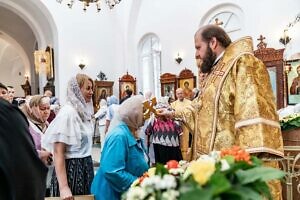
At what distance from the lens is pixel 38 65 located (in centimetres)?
1493

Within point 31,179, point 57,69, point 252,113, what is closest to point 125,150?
point 252,113

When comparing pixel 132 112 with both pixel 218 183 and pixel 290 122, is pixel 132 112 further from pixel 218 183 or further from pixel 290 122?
pixel 218 183

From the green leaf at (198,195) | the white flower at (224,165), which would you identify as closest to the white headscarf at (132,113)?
the white flower at (224,165)

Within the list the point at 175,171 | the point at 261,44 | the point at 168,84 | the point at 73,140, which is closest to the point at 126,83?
the point at 168,84

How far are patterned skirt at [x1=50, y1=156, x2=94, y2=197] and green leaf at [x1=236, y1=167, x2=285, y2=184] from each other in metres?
2.32

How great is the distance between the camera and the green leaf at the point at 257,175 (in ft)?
3.70

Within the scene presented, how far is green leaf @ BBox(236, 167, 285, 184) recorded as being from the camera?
1128 millimetres

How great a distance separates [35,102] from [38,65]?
1123 cm

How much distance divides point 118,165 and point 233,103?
37.1 inches

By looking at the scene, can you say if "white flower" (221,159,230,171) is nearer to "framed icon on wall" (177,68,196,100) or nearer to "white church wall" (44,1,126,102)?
"framed icon on wall" (177,68,196,100)

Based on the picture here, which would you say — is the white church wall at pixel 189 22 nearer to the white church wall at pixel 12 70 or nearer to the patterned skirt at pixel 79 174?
the patterned skirt at pixel 79 174

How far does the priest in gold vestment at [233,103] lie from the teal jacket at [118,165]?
50 cm

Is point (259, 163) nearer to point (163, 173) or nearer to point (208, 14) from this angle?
point (163, 173)

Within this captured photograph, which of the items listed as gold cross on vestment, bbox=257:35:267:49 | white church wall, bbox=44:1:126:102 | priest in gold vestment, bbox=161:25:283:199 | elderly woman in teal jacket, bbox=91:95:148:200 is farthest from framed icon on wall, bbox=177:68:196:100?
elderly woman in teal jacket, bbox=91:95:148:200
